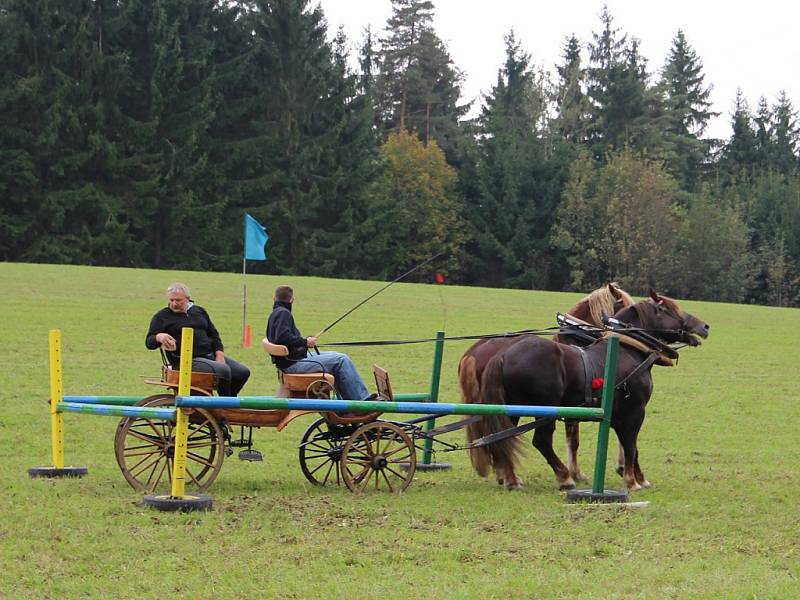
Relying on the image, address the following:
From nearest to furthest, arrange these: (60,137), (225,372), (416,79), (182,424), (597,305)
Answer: (182,424) → (225,372) → (597,305) → (60,137) → (416,79)

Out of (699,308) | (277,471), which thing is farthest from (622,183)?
(277,471)

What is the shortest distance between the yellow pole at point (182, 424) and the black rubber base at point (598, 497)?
309 centimetres

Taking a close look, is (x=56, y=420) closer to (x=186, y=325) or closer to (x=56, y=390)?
(x=56, y=390)

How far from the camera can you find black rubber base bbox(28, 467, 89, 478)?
364 inches

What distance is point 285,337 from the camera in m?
9.30

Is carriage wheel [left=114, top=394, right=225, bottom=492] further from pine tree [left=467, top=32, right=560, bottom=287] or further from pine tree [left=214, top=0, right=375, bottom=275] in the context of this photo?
pine tree [left=467, top=32, right=560, bottom=287]

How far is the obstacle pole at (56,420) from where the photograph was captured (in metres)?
8.68

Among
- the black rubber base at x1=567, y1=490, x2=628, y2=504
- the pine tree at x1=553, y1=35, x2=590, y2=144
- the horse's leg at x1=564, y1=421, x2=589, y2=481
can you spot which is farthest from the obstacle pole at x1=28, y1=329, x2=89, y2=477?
the pine tree at x1=553, y1=35, x2=590, y2=144

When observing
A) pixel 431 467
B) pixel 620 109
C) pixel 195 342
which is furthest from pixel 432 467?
pixel 620 109

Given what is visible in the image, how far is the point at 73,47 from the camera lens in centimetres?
5041

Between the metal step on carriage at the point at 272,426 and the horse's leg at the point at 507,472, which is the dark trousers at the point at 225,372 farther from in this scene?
the horse's leg at the point at 507,472

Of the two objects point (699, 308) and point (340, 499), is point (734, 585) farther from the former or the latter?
point (699, 308)

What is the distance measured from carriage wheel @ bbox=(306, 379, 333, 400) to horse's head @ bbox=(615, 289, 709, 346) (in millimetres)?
3187

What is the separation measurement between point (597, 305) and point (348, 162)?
4782cm
